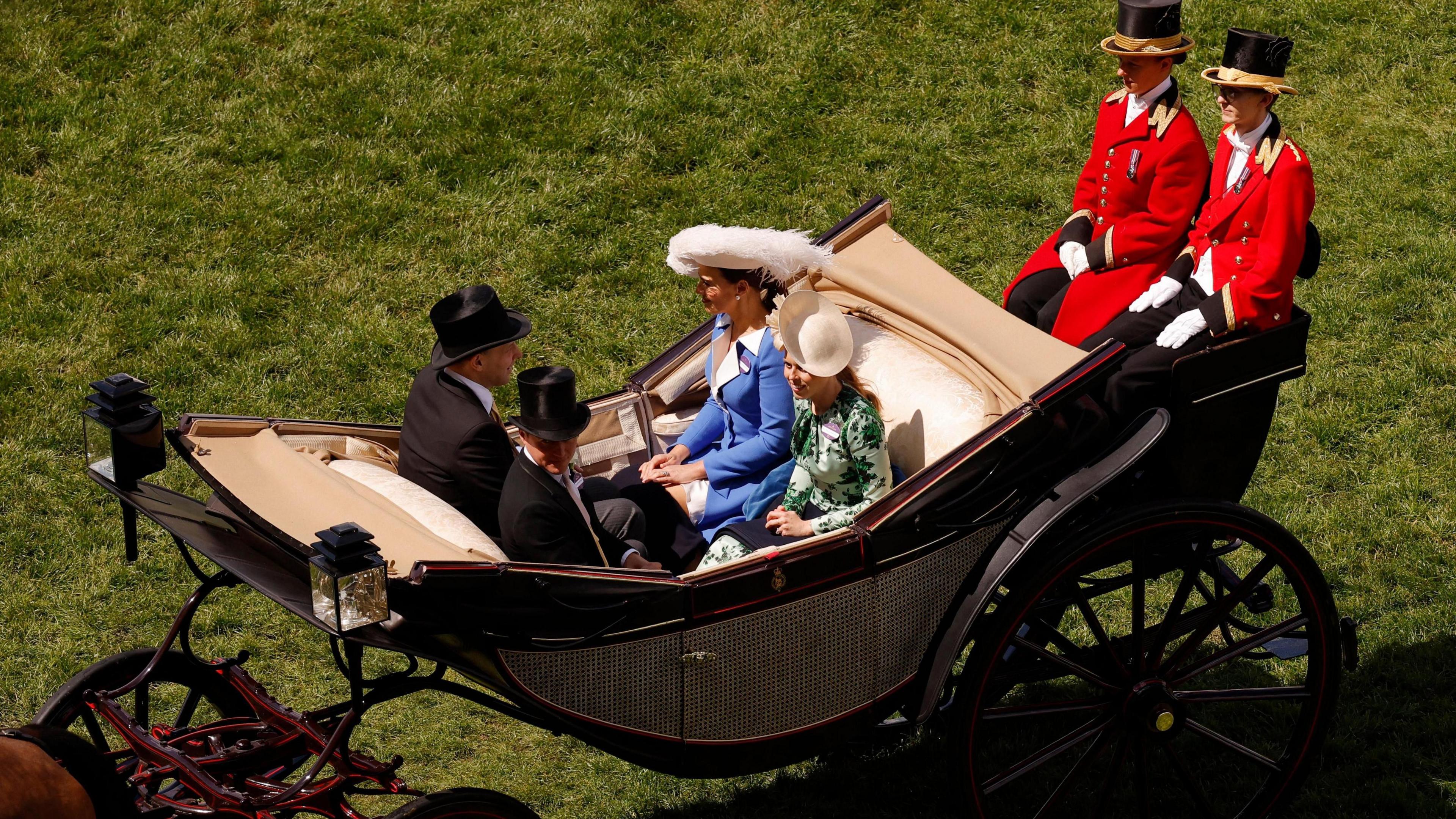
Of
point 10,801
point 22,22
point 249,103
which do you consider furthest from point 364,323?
point 10,801

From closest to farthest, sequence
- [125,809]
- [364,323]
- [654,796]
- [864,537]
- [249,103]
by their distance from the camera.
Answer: [125,809], [864,537], [654,796], [364,323], [249,103]

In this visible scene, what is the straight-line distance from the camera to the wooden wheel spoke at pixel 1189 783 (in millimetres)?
3797

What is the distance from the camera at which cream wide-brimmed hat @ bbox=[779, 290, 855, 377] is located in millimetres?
3797

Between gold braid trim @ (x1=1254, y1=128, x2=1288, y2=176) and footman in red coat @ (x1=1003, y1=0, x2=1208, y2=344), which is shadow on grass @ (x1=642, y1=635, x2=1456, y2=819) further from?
gold braid trim @ (x1=1254, y1=128, x2=1288, y2=176)

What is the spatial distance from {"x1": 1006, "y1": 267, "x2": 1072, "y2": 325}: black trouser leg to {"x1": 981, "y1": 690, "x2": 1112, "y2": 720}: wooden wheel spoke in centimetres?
157

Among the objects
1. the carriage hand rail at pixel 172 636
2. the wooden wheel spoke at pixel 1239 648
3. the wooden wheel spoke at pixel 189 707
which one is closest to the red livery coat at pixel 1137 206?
the wooden wheel spoke at pixel 1239 648

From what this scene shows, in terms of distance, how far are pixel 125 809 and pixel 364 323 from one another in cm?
434

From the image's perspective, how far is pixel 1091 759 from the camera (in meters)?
3.72

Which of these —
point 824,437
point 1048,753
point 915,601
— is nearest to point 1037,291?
point 824,437

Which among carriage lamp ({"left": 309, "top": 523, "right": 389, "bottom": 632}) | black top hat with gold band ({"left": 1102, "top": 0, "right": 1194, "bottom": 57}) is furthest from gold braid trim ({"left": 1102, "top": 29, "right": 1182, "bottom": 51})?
carriage lamp ({"left": 309, "top": 523, "right": 389, "bottom": 632})

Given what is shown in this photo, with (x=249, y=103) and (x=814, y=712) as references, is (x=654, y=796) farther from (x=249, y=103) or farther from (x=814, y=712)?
(x=249, y=103)

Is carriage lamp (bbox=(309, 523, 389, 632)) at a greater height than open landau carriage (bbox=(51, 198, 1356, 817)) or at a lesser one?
greater

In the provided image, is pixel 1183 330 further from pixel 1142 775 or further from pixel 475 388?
pixel 475 388

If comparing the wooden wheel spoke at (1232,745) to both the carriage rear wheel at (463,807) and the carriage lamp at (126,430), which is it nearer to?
the carriage rear wheel at (463,807)
